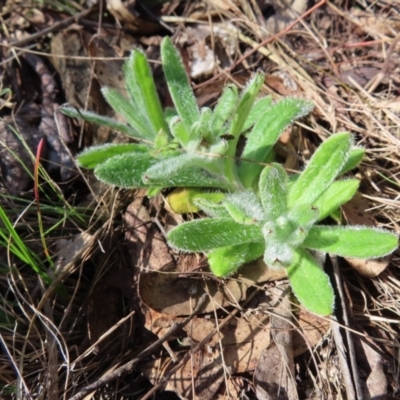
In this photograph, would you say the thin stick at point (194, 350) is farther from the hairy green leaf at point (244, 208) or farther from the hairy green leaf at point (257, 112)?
the hairy green leaf at point (257, 112)

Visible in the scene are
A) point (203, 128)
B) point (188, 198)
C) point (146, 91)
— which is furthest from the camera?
point (146, 91)

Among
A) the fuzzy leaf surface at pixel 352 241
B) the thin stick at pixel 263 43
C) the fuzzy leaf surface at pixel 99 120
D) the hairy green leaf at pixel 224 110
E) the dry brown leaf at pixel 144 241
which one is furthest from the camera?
the thin stick at pixel 263 43

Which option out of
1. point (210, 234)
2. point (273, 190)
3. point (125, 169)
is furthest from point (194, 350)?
point (125, 169)

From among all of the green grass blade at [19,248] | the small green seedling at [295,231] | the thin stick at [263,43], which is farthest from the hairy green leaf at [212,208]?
the thin stick at [263,43]

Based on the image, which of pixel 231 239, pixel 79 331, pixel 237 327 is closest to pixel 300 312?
pixel 237 327

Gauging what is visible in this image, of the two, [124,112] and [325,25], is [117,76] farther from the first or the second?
[325,25]

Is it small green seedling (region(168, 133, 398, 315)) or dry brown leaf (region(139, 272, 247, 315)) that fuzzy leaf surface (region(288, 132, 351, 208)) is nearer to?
small green seedling (region(168, 133, 398, 315))

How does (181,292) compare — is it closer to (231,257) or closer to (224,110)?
(231,257)
